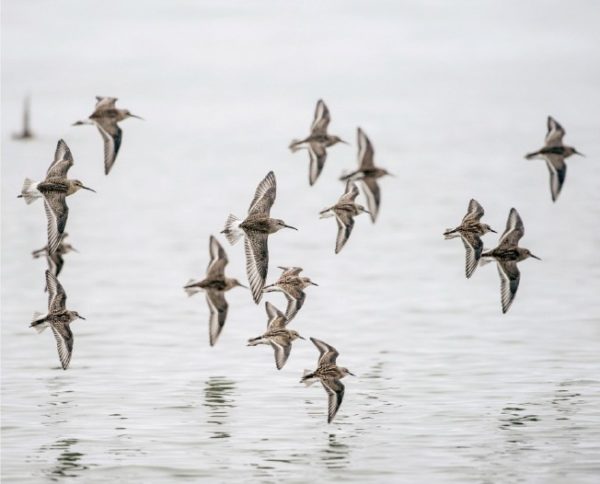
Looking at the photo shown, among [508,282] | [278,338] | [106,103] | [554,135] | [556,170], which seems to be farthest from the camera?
[554,135]

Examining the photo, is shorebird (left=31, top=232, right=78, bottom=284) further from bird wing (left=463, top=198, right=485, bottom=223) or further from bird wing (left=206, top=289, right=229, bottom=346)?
bird wing (left=463, top=198, right=485, bottom=223)

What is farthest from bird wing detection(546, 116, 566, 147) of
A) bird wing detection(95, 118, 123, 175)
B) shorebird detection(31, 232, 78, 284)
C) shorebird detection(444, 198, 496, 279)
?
shorebird detection(31, 232, 78, 284)

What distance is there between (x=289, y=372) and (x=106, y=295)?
11134 millimetres

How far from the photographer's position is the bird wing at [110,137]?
17.8m

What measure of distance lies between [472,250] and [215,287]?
126 inches

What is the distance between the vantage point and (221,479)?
1738 centimetres

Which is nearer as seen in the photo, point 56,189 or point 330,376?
point 330,376

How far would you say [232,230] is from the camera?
59.1 feet

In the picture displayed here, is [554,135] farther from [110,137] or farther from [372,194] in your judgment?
[110,137]

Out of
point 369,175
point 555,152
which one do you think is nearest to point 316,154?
point 369,175

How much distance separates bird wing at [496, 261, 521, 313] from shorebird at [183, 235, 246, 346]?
3411 mm

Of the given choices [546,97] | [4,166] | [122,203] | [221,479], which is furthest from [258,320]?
[546,97]

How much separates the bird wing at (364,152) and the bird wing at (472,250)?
1.47 m

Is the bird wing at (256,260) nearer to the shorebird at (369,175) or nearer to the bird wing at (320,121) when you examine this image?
the shorebird at (369,175)
